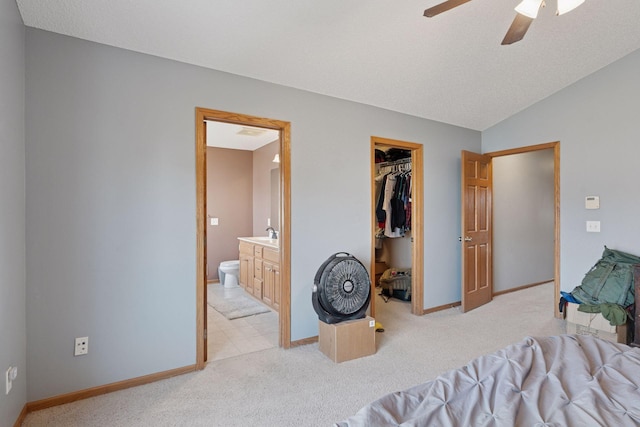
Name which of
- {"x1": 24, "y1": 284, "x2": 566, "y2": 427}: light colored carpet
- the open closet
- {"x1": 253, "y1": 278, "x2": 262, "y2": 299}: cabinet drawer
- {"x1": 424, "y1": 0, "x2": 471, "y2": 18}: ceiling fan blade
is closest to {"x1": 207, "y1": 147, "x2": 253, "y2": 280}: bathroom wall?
{"x1": 253, "y1": 278, "x2": 262, "y2": 299}: cabinet drawer

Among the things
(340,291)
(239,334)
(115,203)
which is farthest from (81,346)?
(340,291)

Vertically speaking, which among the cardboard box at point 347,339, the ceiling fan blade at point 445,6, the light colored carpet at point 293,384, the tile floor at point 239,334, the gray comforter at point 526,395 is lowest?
the light colored carpet at point 293,384

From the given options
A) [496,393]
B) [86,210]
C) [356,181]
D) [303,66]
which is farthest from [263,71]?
[496,393]

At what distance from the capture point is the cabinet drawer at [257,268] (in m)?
4.41

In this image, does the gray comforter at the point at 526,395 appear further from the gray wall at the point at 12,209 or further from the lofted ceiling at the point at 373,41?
the lofted ceiling at the point at 373,41

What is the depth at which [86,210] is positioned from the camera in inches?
88.0

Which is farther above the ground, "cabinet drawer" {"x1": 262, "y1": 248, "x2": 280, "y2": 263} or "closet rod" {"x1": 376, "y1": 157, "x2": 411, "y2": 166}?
"closet rod" {"x1": 376, "y1": 157, "x2": 411, "y2": 166}

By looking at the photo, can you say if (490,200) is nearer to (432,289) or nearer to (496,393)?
(432,289)

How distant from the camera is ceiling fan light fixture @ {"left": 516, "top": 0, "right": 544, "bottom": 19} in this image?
67.8 inches

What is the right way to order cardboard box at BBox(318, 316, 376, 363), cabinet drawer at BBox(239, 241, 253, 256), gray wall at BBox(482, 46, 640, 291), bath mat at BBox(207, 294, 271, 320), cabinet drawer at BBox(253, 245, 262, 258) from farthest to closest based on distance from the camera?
1. cabinet drawer at BBox(239, 241, 253, 256)
2. cabinet drawer at BBox(253, 245, 262, 258)
3. bath mat at BBox(207, 294, 271, 320)
4. gray wall at BBox(482, 46, 640, 291)
5. cardboard box at BBox(318, 316, 376, 363)

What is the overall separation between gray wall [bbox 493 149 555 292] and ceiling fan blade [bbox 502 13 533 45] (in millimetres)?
3173

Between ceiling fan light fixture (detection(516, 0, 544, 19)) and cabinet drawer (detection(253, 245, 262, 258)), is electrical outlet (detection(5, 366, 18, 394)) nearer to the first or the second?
cabinet drawer (detection(253, 245, 262, 258))

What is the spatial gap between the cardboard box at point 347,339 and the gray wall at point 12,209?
1994 mm

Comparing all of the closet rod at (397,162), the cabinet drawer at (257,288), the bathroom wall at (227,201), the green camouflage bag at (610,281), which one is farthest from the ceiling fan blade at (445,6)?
the bathroom wall at (227,201)
